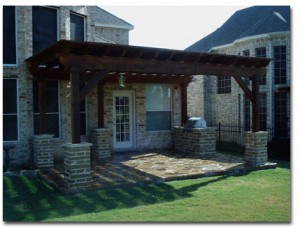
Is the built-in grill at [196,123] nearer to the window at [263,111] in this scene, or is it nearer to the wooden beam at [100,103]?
the wooden beam at [100,103]

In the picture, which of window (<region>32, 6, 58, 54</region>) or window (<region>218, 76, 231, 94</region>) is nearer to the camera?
window (<region>32, 6, 58, 54</region>)

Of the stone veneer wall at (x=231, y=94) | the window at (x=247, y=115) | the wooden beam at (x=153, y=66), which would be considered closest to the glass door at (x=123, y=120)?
the stone veneer wall at (x=231, y=94)

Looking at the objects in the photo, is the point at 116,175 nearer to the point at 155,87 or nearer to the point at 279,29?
the point at 155,87

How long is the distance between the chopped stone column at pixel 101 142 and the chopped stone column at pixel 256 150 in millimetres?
4624

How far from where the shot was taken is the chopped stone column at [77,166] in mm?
7480

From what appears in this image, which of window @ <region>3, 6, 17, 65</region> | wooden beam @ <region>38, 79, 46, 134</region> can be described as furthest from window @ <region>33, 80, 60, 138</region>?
window @ <region>3, 6, 17, 65</region>

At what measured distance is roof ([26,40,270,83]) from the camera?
739 centimetres

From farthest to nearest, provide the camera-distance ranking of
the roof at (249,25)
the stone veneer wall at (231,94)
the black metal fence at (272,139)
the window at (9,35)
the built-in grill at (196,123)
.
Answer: the roof at (249,25), the stone veneer wall at (231,94), the black metal fence at (272,139), the built-in grill at (196,123), the window at (9,35)

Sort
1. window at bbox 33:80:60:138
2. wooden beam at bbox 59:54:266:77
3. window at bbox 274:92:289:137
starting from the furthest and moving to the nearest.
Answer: window at bbox 274:92:289:137
window at bbox 33:80:60:138
wooden beam at bbox 59:54:266:77

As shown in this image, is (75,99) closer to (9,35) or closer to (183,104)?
(9,35)

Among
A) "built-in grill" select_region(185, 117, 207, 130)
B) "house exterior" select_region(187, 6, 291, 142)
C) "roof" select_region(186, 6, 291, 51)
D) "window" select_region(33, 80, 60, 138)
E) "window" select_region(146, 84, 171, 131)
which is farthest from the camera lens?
"roof" select_region(186, 6, 291, 51)

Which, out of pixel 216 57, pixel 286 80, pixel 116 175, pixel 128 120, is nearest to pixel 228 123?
pixel 286 80

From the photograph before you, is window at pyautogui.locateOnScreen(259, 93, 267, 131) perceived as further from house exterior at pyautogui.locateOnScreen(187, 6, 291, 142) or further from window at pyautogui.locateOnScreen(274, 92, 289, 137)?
window at pyautogui.locateOnScreen(274, 92, 289, 137)

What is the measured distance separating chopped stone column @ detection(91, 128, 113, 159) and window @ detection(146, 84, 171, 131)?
2.38 metres
